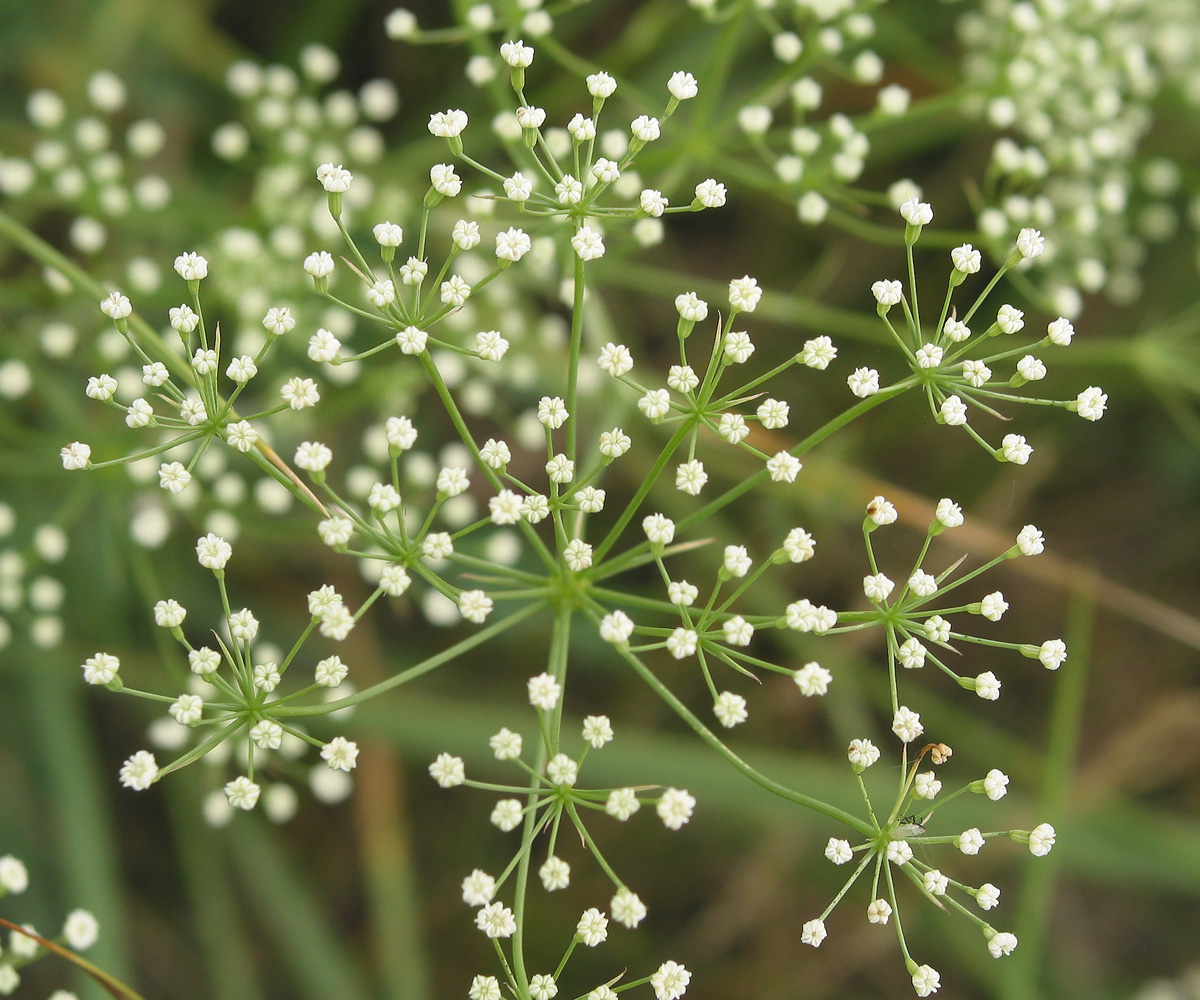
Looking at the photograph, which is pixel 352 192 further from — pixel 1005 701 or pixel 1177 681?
pixel 1177 681

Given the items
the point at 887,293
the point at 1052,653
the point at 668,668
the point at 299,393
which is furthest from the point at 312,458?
the point at 668,668

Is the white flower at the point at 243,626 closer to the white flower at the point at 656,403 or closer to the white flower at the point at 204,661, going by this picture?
the white flower at the point at 204,661

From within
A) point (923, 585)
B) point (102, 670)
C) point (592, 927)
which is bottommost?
point (592, 927)

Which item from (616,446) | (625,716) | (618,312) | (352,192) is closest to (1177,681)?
(625,716)

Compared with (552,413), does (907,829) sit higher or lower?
lower

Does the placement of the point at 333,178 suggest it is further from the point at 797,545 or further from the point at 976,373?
the point at 976,373

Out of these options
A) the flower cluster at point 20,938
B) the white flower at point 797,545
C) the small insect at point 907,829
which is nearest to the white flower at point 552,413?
the white flower at point 797,545

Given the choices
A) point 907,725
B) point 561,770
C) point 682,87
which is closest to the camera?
point 561,770
